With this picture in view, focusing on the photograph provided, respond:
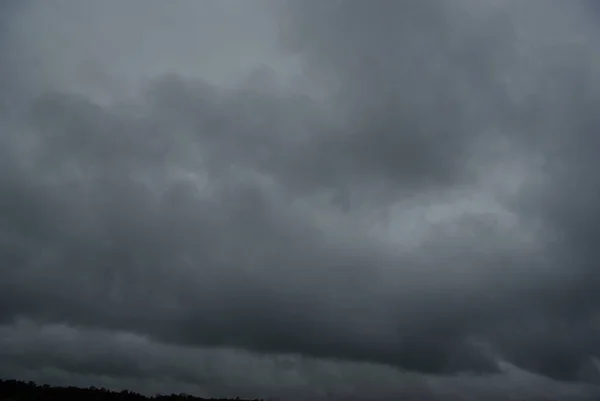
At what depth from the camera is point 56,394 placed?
72688 millimetres

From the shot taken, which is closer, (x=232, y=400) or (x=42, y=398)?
(x=42, y=398)

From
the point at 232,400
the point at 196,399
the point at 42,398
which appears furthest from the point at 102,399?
the point at 232,400

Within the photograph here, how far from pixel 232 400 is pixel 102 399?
82.8 ft

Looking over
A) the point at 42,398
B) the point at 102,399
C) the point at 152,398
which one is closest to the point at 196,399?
the point at 152,398

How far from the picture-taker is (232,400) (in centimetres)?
9325

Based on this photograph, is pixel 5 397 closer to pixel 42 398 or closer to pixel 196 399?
pixel 42 398

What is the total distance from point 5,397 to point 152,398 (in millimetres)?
18618

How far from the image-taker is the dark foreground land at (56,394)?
69.9 metres

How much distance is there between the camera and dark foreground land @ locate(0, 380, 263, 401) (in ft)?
229

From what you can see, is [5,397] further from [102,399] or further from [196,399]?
[196,399]

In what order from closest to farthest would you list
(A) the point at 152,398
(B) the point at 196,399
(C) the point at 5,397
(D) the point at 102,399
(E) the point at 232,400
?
(C) the point at 5,397 < (D) the point at 102,399 < (A) the point at 152,398 < (B) the point at 196,399 < (E) the point at 232,400

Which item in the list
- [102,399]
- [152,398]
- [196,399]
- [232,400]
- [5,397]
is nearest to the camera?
[5,397]

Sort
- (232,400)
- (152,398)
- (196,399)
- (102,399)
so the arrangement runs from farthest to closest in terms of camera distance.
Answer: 1. (232,400)
2. (196,399)
3. (152,398)
4. (102,399)

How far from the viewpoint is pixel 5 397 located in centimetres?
6869
